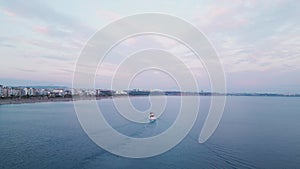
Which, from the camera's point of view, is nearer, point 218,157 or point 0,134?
point 218,157

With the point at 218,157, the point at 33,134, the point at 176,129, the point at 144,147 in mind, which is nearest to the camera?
the point at 218,157

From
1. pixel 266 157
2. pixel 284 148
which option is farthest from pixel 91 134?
pixel 284 148

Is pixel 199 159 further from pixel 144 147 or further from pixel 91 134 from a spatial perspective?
pixel 91 134

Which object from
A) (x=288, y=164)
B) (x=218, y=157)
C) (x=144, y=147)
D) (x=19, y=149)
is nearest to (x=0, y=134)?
(x=19, y=149)

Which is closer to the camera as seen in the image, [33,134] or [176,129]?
[33,134]

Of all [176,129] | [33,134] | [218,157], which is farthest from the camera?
[176,129]

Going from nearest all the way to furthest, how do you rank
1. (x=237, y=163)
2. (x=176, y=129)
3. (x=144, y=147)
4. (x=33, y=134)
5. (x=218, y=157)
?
(x=237, y=163), (x=218, y=157), (x=144, y=147), (x=33, y=134), (x=176, y=129)

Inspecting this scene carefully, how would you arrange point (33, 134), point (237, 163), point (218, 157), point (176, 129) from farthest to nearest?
point (176, 129) → point (33, 134) → point (218, 157) → point (237, 163)

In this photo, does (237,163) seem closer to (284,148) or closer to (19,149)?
(284,148)
